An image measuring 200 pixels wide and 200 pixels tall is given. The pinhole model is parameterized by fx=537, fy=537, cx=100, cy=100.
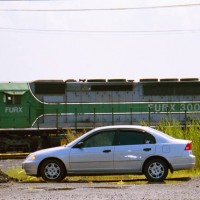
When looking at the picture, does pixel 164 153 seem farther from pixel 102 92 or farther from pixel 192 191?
pixel 102 92

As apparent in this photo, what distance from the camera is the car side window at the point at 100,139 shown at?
12617mm

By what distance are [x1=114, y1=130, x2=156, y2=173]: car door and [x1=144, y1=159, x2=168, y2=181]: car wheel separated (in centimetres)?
19

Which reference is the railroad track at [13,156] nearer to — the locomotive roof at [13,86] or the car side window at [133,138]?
the locomotive roof at [13,86]

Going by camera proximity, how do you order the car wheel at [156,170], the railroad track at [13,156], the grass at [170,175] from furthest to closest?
the railroad track at [13,156], the grass at [170,175], the car wheel at [156,170]

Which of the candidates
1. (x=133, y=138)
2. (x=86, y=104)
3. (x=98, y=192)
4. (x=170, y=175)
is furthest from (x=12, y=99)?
(x=98, y=192)

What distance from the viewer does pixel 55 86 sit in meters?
25.2

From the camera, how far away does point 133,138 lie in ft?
41.0

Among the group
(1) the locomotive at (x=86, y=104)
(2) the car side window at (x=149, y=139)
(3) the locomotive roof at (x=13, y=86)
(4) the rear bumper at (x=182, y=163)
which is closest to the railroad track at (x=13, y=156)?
(1) the locomotive at (x=86, y=104)

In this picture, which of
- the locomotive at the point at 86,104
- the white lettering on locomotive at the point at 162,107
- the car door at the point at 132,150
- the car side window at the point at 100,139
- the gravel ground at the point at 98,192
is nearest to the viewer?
the gravel ground at the point at 98,192

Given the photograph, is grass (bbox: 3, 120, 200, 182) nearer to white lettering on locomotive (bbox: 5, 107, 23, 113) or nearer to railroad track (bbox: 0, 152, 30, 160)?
railroad track (bbox: 0, 152, 30, 160)

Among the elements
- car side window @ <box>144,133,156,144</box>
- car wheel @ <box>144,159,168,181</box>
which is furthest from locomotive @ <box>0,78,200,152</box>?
car wheel @ <box>144,159,168,181</box>

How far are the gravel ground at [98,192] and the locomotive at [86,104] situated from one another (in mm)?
13219

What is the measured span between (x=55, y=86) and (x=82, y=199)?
661 inches

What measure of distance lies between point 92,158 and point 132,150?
945 millimetres
